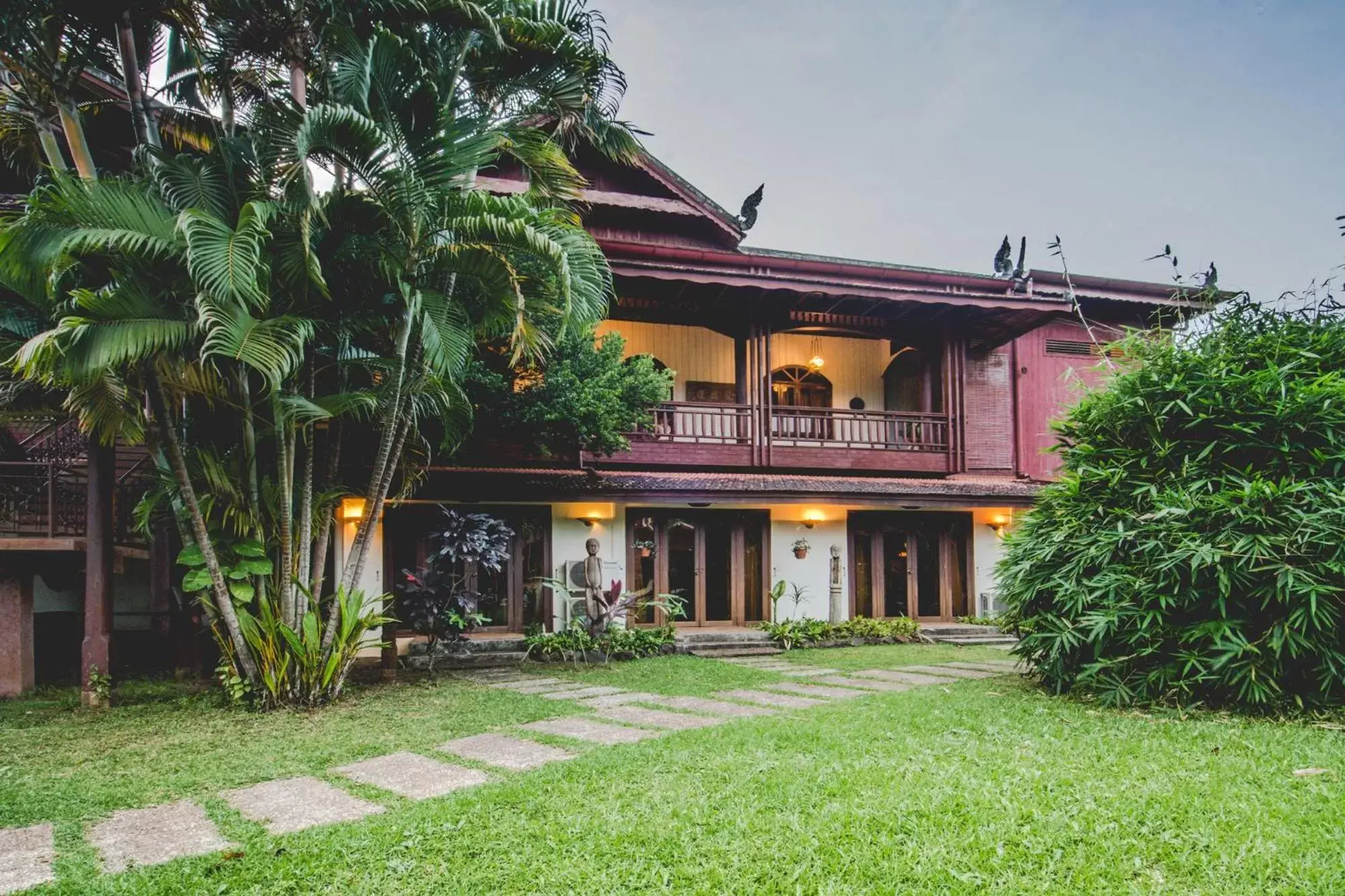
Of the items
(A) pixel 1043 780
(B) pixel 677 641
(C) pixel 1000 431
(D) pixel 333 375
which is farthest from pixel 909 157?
(A) pixel 1043 780

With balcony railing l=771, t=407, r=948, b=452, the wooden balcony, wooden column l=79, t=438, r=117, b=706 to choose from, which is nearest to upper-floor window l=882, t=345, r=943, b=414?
balcony railing l=771, t=407, r=948, b=452

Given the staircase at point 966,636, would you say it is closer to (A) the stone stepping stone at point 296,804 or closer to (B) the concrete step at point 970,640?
(B) the concrete step at point 970,640

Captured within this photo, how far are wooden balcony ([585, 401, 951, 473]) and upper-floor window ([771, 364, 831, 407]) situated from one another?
4.85 ft

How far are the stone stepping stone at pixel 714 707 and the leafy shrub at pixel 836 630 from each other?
14.7 ft

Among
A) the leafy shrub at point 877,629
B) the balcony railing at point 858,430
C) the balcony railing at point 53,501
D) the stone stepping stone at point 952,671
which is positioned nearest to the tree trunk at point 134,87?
the balcony railing at point 53,501

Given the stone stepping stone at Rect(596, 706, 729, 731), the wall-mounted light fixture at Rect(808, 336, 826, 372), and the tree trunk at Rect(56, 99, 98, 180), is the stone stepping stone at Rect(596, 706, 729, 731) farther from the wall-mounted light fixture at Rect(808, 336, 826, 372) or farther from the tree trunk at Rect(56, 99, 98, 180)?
the wall-mounted light fixture at Rect(808, 336, 826, 372)

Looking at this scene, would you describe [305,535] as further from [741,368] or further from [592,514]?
[741,368]

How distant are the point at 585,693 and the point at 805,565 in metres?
6.09

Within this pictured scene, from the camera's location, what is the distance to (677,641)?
36.7 feet

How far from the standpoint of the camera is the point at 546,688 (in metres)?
8.24

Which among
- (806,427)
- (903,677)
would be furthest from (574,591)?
(903,677)

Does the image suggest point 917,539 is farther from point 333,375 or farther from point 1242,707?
point 333,375

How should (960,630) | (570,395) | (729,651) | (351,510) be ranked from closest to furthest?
(570,395) < (351,510) < (729,651) < (960,630)

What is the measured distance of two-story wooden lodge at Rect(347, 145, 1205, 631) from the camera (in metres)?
11.9
